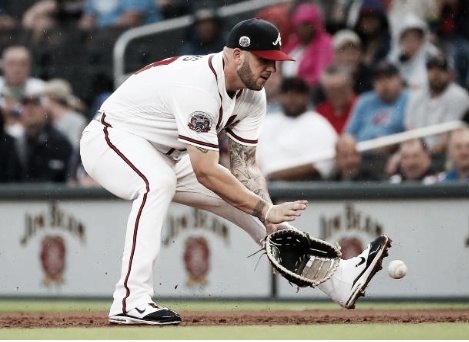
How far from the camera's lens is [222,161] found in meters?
9.96

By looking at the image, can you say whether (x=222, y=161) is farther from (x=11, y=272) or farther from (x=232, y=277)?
Result: (x=11, y=272)

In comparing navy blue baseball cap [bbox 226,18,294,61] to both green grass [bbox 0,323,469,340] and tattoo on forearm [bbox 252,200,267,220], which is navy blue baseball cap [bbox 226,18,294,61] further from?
green grass [bbox 0,323,469,340]

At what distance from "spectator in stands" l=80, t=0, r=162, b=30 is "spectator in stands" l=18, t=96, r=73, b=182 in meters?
2.64

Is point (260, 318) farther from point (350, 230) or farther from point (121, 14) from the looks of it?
point (121, 14)

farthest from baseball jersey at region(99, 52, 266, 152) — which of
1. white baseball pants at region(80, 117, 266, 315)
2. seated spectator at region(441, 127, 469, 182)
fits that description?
seated spectator at region(441, 127, 469, 182)

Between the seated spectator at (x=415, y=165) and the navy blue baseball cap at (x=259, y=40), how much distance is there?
345 cm

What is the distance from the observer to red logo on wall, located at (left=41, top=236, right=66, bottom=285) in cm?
902

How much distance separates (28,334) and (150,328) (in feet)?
2.26

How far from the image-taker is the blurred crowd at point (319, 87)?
9.46m

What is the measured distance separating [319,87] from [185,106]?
5.05 m

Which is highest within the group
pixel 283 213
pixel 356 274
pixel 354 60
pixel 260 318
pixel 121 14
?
pixel 121 14

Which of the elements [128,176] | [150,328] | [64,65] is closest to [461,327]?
[150,328]

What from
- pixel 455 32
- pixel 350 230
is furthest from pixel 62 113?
pixel 455 32

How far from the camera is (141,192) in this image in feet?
19.3
